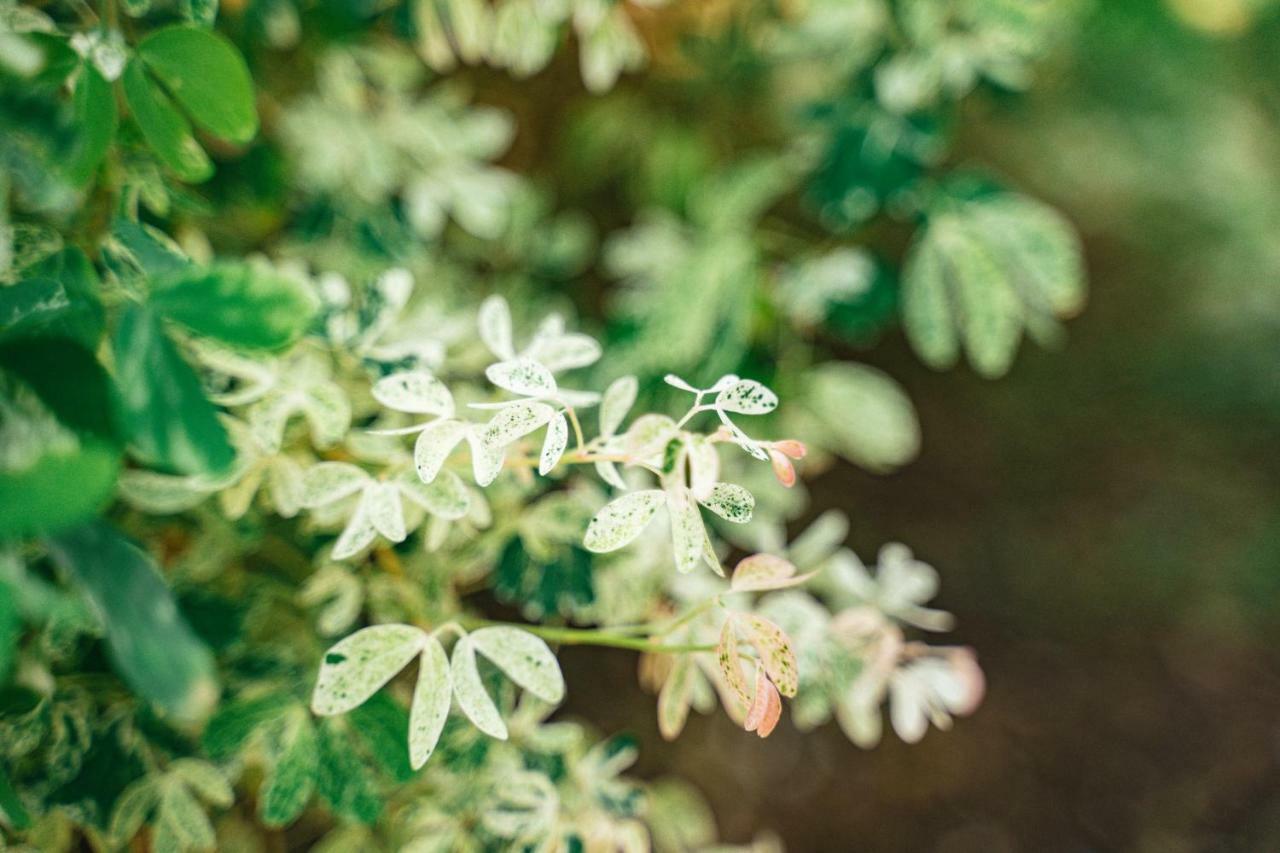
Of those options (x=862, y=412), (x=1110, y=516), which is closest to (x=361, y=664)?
(x=862, y=412)

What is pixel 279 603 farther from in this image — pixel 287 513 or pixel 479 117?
pixel 479 117

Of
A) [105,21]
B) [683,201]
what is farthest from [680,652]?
[683,201]

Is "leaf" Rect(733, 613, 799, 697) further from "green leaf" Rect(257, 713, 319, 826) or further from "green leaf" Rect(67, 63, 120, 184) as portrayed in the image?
"green leaf" Rect(67, 63, 120, 184)

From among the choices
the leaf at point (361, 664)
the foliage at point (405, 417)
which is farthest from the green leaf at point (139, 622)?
the leaf at point (361, 664)

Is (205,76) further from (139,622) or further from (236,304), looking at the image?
(139,622)

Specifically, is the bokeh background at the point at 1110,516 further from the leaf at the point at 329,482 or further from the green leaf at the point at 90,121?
the green leaf at the point at 90,121
